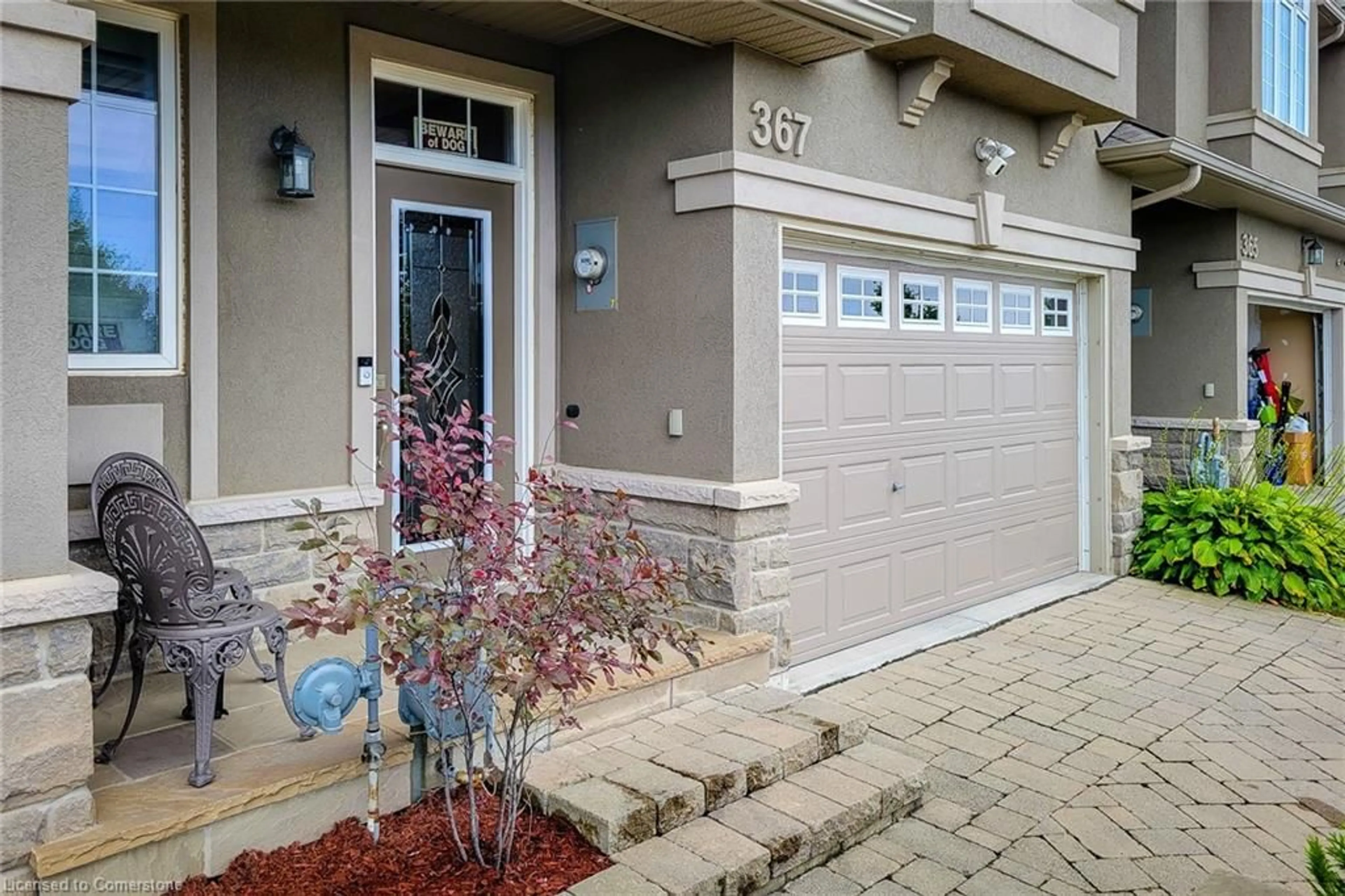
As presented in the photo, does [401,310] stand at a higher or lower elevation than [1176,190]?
lower

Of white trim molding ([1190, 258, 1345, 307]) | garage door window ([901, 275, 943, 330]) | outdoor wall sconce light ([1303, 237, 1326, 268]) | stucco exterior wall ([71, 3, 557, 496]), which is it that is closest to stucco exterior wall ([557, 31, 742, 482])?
stucco exterior wall ([71, 3, 557, 496])

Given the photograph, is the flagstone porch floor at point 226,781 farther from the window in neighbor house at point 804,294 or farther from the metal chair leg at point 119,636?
the window in neighbor house at point 804,294

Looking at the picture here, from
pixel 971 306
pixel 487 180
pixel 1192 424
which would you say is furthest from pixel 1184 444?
pixel 487 180

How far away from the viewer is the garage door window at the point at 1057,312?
7.45 meters

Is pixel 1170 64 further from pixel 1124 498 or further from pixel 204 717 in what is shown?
pixel 204 717

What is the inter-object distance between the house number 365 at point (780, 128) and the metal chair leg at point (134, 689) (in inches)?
130

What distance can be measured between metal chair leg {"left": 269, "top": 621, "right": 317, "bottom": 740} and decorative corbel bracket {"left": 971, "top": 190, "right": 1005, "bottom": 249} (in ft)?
15.4

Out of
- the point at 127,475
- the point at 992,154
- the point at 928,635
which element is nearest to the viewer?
the point at 127,475

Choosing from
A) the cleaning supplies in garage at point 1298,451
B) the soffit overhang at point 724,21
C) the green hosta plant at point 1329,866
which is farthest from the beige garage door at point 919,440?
the cleaning supplies in garage at point 1298,451

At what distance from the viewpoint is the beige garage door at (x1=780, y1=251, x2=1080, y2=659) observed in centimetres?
546

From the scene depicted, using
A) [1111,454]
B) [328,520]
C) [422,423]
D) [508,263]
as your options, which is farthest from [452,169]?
[1111,454]

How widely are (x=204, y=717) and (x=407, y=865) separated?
0.74 meters

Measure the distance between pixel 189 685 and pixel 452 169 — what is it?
2.76 meters

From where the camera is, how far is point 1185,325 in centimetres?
931
